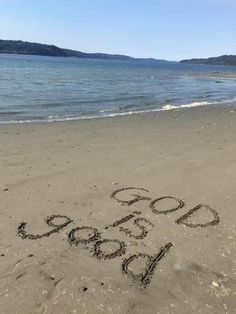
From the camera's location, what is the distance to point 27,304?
3.81 meters

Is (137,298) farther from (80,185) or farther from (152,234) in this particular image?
(80,185)

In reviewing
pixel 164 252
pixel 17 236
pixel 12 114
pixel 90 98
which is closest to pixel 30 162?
pixel 17 236

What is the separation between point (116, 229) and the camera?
17.6 ft

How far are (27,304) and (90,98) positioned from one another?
20651mm

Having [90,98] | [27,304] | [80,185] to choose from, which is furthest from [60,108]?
[27,304]

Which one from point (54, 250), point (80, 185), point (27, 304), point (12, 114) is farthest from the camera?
point (12, 114)

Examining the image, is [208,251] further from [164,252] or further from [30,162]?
[30,162]

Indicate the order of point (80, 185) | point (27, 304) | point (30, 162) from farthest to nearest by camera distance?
point (30, 162)
point (80, 185)
point (27, 304)

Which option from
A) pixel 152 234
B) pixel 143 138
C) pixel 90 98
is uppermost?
pixel 152 234

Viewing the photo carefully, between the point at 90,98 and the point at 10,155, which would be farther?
A: the point at 90,98

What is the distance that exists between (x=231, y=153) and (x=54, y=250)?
244 inches

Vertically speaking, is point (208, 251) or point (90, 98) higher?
point (208, 251)

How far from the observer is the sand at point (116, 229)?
13.1ft

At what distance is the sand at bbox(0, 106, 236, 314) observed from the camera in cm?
399
